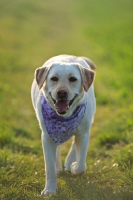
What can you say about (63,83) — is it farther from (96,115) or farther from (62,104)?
(96,115)

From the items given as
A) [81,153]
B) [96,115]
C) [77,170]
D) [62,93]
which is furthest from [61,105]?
[96,115]

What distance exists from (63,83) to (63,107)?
0.27 metres

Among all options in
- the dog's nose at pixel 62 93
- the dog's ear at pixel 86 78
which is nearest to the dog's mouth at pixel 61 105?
the dog's nose at pixel 62 93

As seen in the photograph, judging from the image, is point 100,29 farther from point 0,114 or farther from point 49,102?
point 49,102

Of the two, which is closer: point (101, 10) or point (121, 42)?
point (121, 42)

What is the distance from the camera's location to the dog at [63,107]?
17.4 ft

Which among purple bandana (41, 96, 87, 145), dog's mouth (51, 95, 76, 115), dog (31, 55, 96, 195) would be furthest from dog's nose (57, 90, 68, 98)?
purple bandana (41, 96, 87, 145)

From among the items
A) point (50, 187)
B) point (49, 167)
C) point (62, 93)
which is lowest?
point (50, 187)

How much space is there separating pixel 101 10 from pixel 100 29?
1292 centimetres

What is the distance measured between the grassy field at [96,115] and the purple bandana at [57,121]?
0.59 meters

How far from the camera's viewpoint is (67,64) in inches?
215

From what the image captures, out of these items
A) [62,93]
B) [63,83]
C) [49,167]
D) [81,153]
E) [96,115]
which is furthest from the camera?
[96,115]

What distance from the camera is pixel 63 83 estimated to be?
527 centimetres

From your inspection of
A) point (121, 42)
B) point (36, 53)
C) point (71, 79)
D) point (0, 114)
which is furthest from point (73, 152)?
point (121, 42)
